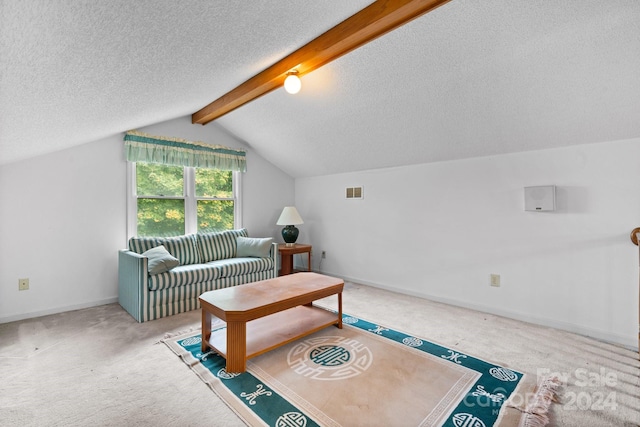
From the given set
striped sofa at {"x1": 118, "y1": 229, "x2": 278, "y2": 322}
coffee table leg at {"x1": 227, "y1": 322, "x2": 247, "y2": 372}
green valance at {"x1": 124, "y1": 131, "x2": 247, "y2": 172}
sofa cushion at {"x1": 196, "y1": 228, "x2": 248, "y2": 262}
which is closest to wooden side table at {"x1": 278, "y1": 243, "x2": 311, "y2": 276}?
striped sofa at {"x1": 118, "y1": 229, "x2": 278, "y2": 322}

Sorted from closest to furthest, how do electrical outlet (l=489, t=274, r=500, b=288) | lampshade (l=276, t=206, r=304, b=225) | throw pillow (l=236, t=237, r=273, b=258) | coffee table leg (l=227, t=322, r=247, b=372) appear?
coffee table leg (l=227, t=322, r=247, b=372) < electrical outlet (l=489, t=274, r=500, b=288) < throw pillow (l=236, t=237, r=273, b=258) < lampshade (l=276, t=206, r=304, b=225)

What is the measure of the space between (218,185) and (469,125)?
340 cm

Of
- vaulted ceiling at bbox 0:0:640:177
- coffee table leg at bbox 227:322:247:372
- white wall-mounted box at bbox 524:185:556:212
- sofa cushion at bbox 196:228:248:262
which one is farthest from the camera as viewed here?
sofa cushion at bbox 196:228:248:262

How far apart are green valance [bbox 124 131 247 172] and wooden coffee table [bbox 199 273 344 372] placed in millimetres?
2245

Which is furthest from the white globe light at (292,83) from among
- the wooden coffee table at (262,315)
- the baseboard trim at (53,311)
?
the baseboard trim at (53,311)

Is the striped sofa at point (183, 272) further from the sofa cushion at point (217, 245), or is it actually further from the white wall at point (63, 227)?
the white wall at point (63, 227)

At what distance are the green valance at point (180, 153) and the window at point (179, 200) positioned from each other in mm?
127

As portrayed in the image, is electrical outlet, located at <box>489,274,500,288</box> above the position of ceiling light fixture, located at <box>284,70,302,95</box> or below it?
below

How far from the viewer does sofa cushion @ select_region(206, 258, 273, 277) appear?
356 centimetres

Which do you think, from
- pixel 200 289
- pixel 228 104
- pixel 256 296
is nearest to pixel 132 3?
pixel 256 296

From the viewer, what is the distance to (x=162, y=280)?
301 cm

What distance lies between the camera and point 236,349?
2000 mm

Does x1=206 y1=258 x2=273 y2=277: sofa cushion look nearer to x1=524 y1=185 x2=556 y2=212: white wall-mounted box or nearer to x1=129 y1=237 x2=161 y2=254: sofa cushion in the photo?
x1=129 y1=237 x2=161 y2=254: sofa cushion

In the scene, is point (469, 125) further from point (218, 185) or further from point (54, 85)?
point (218, 185)
